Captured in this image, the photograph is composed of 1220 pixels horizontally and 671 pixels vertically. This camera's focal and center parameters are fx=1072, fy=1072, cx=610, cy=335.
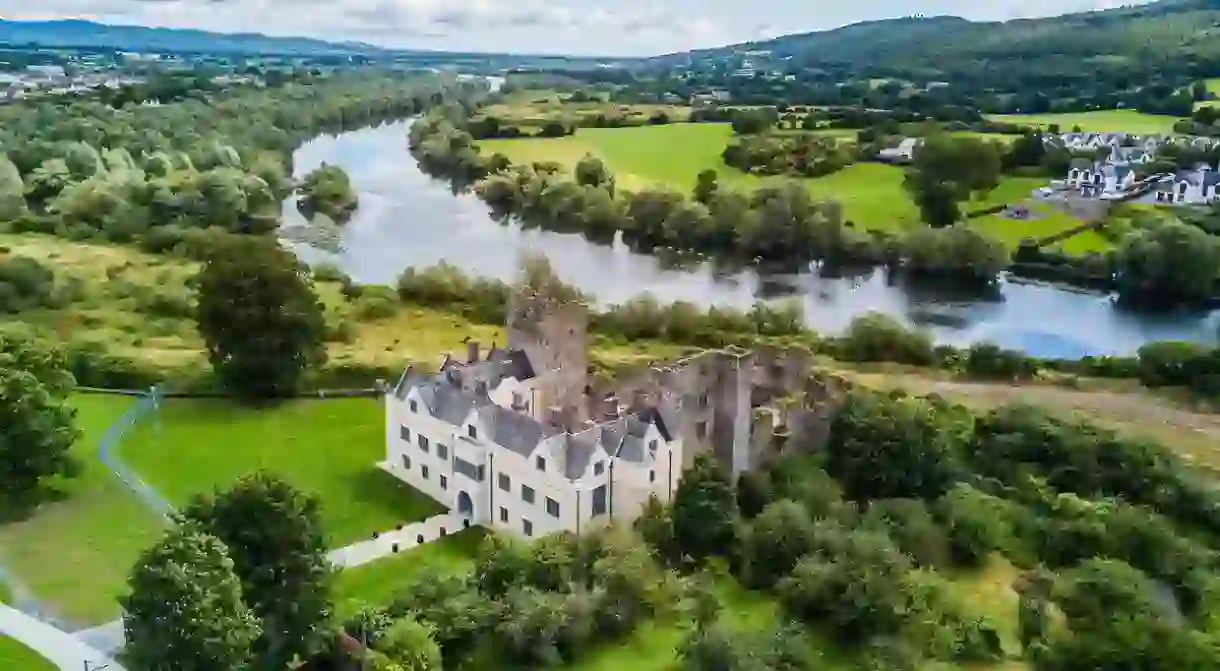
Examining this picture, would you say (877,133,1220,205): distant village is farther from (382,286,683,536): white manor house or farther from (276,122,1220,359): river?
(382,286,683,536): white manor house

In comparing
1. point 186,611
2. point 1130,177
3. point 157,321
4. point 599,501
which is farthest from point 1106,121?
point 186,611

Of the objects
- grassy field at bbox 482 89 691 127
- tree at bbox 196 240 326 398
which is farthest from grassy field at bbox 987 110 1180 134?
tree at bbox 196 240 326 398

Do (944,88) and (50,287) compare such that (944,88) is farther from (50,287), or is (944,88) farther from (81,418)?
(81,418)

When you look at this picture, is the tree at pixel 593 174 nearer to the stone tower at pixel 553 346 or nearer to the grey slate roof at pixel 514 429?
the stone tower at pixel 553 346

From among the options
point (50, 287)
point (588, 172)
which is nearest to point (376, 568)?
point (50, 287)

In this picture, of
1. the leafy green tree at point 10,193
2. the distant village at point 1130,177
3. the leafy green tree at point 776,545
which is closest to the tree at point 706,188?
the distant village at point 1130,177

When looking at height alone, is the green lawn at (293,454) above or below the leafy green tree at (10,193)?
below
